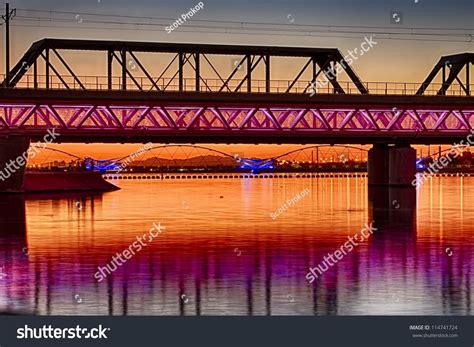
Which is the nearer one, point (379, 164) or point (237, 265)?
point (237, 265)

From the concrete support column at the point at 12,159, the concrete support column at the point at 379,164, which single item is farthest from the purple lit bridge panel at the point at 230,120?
the concrete support column at the point at 379,164

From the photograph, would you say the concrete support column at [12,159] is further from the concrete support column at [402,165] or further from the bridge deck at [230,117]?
the concrete support column at [402,165]

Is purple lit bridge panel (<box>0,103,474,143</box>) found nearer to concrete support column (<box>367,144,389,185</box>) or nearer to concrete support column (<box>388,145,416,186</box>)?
concrete support column (<box>388,145,416,186</box>)

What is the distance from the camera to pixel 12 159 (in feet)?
226

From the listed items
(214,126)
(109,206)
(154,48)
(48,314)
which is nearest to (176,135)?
(214,126)

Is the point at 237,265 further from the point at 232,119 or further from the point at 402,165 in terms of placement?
the point at 402,165

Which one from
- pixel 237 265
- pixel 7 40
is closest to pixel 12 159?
pixel 7 40

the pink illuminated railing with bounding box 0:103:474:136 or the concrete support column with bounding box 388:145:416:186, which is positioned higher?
the pink illuminated railing with bounding box 0:103:474:136

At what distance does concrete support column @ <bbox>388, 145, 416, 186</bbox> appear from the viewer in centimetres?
8419

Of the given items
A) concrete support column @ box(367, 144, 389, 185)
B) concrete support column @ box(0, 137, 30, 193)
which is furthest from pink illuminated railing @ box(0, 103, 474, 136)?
concrete support column @ box(367, 144, 389, 185)

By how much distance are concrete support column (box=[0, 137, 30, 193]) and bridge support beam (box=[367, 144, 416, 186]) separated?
31.7 meters

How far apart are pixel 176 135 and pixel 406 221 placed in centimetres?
3835

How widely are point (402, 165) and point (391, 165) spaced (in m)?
1.36
